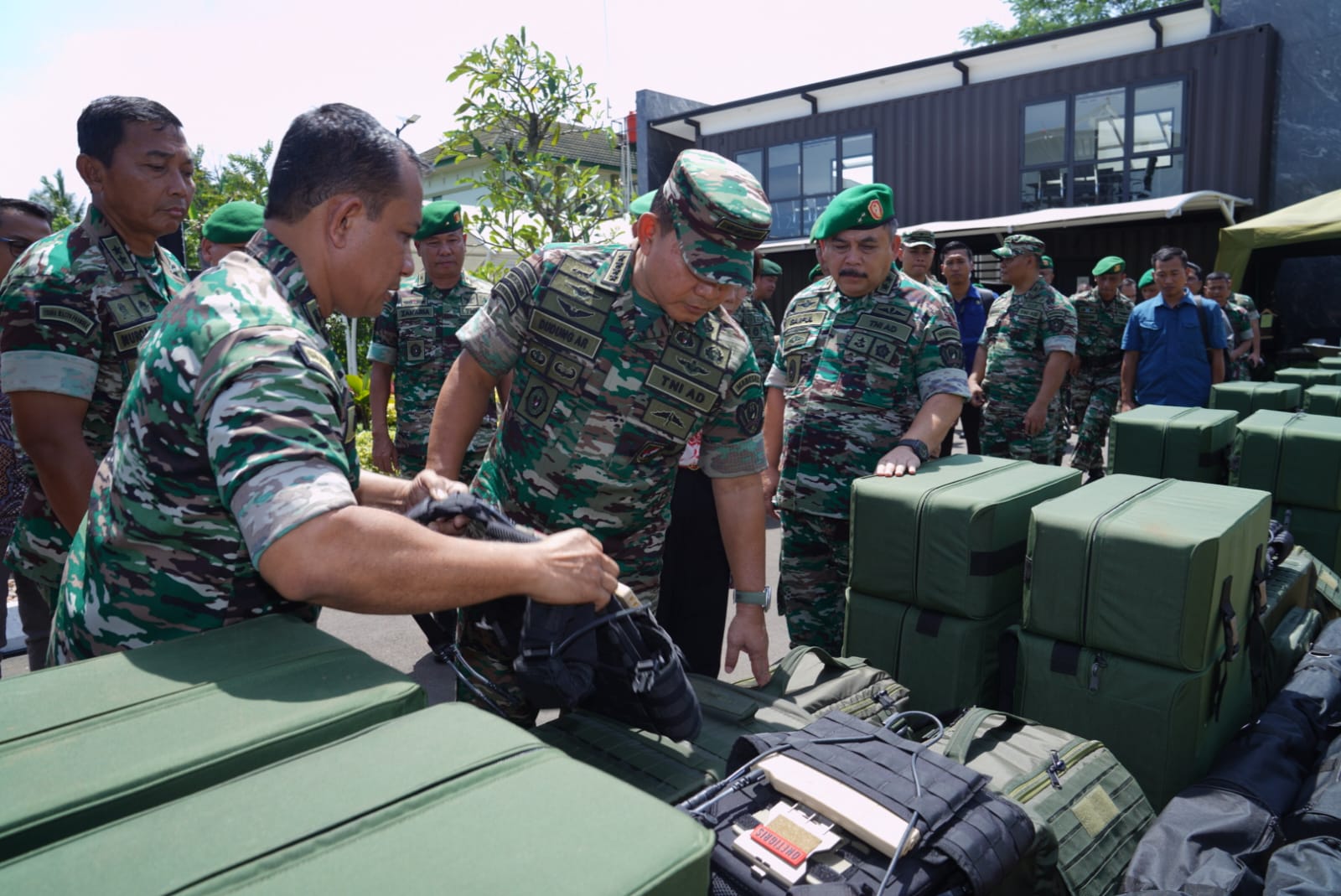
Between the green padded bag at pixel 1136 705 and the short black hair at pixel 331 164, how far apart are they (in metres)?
1.74

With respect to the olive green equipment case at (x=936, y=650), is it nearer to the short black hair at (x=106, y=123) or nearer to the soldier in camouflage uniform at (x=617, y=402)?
the soldier in camouflage uniform at (x=617, y=402)

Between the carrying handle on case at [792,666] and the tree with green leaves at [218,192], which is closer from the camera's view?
the carrying handle on case at [792,666]

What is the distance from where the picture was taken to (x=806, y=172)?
54.9 ft

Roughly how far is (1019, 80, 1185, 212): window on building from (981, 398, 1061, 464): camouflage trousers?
9.32 metres

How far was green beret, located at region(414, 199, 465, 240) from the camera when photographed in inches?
163

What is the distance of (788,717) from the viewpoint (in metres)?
1.69

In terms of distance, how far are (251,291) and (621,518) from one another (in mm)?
1141

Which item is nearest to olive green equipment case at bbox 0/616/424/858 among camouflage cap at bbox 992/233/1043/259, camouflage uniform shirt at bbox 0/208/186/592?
camouflage uniform shirt at bbox 0/208/186/592

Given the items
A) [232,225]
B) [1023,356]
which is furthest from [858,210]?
[1023,356]

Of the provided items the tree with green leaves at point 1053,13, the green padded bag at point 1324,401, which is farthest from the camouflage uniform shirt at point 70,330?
the tree with green leaves at point 1053,13

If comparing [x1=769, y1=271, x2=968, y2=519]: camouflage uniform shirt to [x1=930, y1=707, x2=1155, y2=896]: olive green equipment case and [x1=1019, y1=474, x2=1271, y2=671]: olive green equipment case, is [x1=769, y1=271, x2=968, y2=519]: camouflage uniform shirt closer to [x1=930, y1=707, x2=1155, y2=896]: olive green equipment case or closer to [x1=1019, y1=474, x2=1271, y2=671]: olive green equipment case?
[x1=1019, y1=474, x2=1271, y2=671]: olive green equipment case

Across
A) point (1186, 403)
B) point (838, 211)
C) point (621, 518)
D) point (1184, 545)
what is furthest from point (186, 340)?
point (1186, 403)

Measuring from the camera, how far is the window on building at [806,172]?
52.3 feet

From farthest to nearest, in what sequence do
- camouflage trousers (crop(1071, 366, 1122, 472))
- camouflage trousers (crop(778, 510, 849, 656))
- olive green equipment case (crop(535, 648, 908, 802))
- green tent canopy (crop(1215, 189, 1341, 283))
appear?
green tent canopy (crop(1215, 189, 1341, 283))
camouflage trousers (crop(1071, 366, 1122, 472))
camouflage trousers (crop(778, 510, 849, 656))
olive green equipment case (crop(535, 648, 908, 802))
